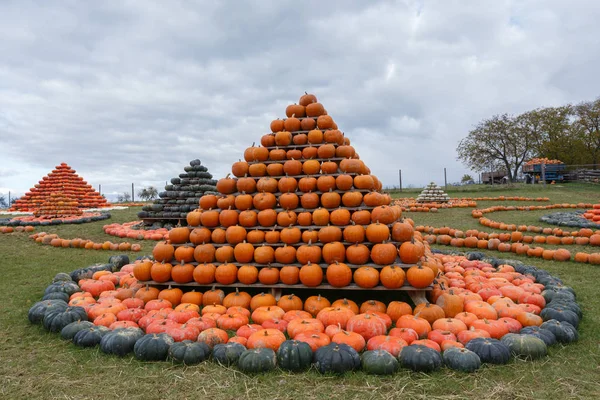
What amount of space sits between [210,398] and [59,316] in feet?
8.90

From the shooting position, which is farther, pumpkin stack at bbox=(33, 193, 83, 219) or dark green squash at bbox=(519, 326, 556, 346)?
pumpkin stack at bbox=(33, 193, 83, 219)

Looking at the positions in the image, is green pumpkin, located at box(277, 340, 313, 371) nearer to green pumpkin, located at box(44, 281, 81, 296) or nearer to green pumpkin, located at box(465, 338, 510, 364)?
green pumpkin, located at box(465, 338, 510, 364)

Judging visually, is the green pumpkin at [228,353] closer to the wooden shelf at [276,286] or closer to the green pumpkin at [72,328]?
the wooden shelf at [276,286]

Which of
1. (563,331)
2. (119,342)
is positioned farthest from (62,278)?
(563,331)

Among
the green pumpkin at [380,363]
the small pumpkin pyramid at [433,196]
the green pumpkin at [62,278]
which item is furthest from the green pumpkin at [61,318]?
the small pumpkin pyramid at [433,196]

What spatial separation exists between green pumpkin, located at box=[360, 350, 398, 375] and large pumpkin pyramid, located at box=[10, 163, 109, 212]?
27888 millimetres

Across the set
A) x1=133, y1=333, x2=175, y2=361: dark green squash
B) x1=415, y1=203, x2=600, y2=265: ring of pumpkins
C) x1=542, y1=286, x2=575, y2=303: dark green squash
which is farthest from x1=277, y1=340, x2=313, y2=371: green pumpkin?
x1=415, y1=203, x2=600, y2=265: ring of pumpkins

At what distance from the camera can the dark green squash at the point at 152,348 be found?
13.0ft

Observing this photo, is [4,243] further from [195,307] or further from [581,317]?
[581,317]

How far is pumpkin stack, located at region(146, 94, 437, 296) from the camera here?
17.7 feet

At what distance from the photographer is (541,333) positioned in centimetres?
425

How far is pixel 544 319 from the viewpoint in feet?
15.8

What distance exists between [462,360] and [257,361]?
1949mm

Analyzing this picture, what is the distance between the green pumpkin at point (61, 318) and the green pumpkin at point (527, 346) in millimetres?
5016
